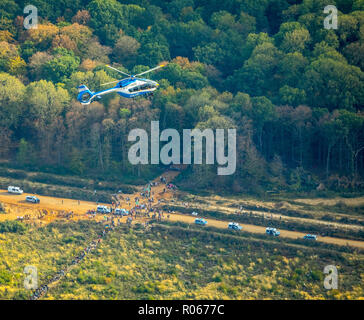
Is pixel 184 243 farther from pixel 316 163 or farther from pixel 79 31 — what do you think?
pixel 79 31

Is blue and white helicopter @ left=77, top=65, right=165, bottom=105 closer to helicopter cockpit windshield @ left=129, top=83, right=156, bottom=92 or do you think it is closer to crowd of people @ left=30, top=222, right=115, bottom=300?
helicopter cockpit windshield @ left=129, top=83, right=156, bottom=92

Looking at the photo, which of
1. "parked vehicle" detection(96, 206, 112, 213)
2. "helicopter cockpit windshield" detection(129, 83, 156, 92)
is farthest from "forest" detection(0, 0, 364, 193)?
"helicopter cockpit windshield" detection(129, 83, 156, 92)

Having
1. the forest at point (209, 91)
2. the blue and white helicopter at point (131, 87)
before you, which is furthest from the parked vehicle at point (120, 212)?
the blue and white helicopter at point (131, 87)

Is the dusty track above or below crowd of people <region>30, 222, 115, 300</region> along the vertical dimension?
above

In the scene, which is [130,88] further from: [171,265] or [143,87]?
[171,265]

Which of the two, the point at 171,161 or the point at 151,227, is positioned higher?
the point at 171,161

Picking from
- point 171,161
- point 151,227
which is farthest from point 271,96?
point 151,227

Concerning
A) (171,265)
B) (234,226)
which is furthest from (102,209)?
(234,226)

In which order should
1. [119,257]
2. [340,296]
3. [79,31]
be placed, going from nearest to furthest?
[340,296] < [119,257] < [79,31]
